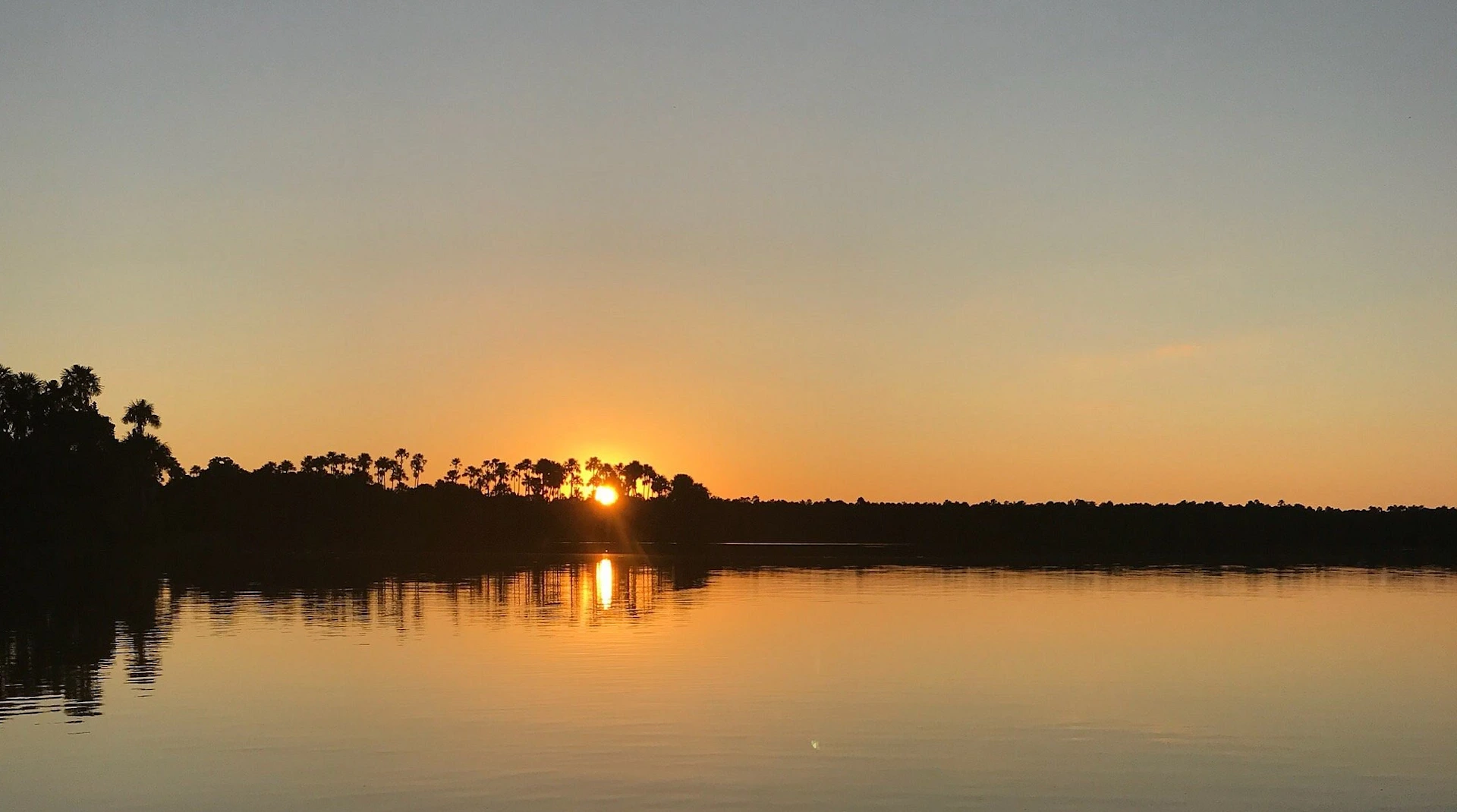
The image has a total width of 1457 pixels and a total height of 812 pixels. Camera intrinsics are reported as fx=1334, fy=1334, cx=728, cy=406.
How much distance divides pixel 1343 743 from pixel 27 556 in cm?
9633

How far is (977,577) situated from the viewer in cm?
9656

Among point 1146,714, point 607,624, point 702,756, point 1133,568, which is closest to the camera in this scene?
point 702,756

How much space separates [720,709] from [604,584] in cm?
5621

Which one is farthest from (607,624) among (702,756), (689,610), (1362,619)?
(1362,619)

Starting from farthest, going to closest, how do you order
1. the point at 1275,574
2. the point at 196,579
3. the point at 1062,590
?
the point at 1275,574
the point at 196,579
the point at 1062,590

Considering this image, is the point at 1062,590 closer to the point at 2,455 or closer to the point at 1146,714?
the point at 1146,714

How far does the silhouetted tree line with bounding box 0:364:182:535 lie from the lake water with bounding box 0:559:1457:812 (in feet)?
139

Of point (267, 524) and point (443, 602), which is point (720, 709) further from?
point (267, 524)

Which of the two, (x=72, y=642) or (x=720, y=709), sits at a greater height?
(x=72, y=642)

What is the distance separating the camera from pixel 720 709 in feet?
105

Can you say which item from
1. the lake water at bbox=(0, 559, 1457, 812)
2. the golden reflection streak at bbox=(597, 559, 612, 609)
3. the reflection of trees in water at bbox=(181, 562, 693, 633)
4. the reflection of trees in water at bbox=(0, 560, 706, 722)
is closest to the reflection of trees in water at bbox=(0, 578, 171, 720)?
the reflection of trees in water at bbox=(0, 560, 706, 722)

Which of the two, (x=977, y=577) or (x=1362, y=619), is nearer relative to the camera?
(x=1362, y=619)

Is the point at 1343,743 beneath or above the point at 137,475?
beneath

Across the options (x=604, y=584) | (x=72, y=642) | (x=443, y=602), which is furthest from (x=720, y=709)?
(x=604, y=584)
